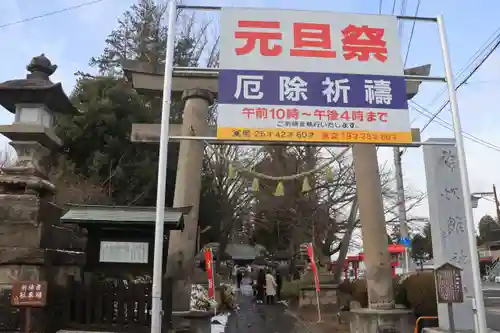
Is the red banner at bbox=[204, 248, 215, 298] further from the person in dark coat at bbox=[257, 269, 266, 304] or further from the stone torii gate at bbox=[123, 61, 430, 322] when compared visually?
the person in dark coat at bbox=[257, 269, 266, 304]

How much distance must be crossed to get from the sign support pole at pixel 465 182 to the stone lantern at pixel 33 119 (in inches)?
277

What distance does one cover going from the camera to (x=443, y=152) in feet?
30.7

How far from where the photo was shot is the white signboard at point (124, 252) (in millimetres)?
8875

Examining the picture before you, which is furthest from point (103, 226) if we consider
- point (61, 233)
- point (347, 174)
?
point (347, 174)

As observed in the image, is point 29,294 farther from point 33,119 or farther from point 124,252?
point 33,119

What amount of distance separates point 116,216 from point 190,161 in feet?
12.7

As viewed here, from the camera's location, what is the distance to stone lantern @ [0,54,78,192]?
27.4 ft

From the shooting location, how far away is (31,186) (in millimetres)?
8133

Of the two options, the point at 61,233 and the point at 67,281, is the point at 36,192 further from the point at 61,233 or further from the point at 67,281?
the point at 67,281

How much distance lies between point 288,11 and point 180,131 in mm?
6420

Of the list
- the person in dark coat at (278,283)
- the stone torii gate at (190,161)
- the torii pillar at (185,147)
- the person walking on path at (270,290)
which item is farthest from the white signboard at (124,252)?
the person in dark coat at (278,283)

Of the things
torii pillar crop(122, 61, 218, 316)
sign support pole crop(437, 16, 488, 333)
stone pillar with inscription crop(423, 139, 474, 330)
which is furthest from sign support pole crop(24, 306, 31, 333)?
stone pillar with inscription crop(423, 139, 474, 330)

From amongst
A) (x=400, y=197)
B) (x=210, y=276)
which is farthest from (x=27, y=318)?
(x=400, y=197)

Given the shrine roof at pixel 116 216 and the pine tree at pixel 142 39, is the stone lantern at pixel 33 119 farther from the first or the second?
the pine tree at pixel 142 39
